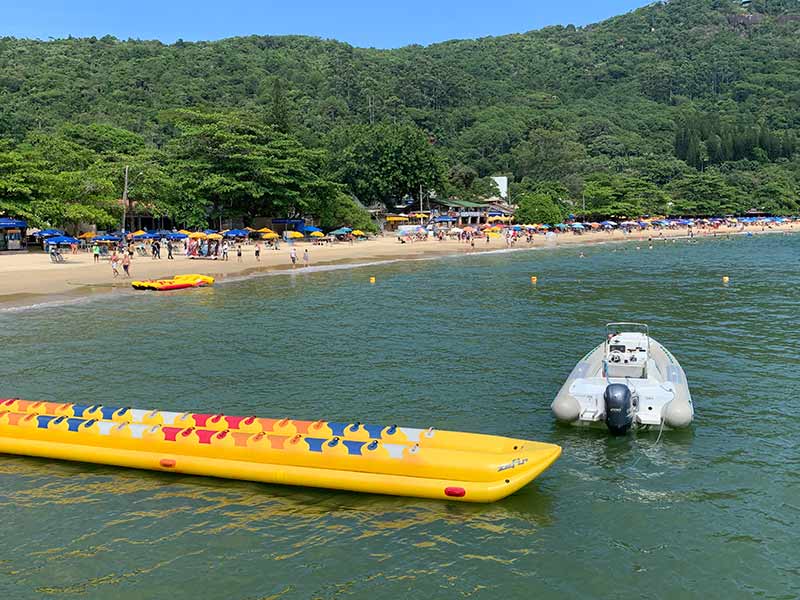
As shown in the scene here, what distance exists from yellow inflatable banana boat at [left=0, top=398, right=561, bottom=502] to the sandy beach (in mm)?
22481

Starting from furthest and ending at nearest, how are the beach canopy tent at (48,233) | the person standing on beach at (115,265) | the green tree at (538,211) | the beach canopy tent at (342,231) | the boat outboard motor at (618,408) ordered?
the green tree at (538,211) → the beach canopy tent at (342,231) → the beach canopy tent at (48,233) → the person standing on beach at (115,265) → the boat outboard motor at (618,408)

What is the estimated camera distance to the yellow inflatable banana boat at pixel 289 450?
477 inches

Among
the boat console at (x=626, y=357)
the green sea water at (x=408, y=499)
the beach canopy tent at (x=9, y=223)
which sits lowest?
the green sea water at (x=408, y=499)

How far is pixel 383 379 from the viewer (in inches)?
805

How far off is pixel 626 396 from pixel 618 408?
12.5 inches

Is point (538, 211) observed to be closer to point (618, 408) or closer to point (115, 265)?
point (115, 265)

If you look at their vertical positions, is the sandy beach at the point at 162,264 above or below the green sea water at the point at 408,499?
above

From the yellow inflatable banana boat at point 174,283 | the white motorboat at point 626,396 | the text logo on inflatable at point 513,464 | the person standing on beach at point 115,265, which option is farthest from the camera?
the person standing on beach at point 115,265

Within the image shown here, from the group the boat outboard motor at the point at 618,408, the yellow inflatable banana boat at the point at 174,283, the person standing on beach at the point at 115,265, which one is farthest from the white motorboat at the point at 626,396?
the person standing on beach at the point at 115,265

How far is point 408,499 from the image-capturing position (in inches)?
489

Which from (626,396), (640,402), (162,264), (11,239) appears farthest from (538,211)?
(626,396)

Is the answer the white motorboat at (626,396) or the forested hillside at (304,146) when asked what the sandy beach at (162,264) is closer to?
the forested hillside at (304,146)

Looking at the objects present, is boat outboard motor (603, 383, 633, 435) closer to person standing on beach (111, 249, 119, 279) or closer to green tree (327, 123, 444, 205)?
person standing on beach (111, 249, 119, 279)

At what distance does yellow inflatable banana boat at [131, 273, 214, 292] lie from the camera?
3953 centimetres
